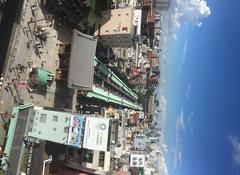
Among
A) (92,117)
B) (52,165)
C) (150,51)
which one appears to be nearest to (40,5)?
(92,117)

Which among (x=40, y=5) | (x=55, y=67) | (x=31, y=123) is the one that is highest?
(x=40, y=5)

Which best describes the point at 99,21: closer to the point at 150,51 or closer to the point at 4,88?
the point at 4,88

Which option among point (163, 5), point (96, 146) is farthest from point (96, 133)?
point (163, 5)

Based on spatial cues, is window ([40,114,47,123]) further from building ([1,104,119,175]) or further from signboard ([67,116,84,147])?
signboard ([67,116,84,147])

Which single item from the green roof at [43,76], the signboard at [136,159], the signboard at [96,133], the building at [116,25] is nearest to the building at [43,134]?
the signboard at [96,133]

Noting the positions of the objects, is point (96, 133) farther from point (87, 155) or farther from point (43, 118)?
point (87, 155)

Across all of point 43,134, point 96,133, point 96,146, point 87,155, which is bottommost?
point 87,155
